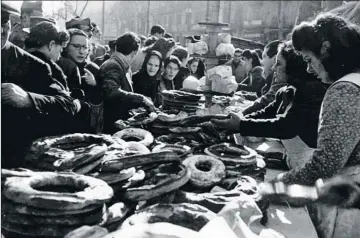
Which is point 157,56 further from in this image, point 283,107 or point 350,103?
point 350,103

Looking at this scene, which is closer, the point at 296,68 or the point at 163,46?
the point at 296,68

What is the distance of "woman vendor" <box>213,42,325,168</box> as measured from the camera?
2566 millimetres

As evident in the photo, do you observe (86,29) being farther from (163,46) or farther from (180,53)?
(180,53)

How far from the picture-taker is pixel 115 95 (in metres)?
3.59

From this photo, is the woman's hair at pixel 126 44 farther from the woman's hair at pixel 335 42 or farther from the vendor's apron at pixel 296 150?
the woman's hair at pixel 335 42

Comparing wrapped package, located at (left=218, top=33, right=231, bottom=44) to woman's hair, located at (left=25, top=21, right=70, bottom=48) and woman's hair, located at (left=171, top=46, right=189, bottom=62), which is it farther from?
woman's hair, located at (left=25, top=21, right=70, bottom=48)

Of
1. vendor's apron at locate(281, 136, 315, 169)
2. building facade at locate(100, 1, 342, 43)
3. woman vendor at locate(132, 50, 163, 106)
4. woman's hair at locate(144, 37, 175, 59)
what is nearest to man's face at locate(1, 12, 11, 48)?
vendor's apron at locate(281, 136, 315, 169)

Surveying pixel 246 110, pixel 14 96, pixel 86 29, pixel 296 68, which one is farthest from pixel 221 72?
pixel 14 96

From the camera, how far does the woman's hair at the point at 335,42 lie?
1562 millimetres

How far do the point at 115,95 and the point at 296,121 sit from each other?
189 centimetres

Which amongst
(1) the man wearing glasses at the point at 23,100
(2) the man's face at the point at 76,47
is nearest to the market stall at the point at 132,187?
(1) the man wearing glasses at the point at 23,100

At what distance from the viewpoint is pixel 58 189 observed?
1.82 meters

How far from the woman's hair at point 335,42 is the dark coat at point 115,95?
224 centimetres

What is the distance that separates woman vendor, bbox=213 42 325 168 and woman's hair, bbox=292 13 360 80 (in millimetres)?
990
